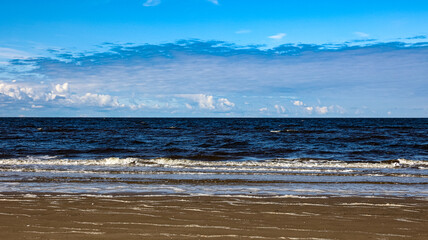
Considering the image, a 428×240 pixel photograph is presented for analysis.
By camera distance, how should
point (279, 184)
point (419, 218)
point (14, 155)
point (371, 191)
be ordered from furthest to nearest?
point (14, 155)
point (279, 184)
point (371, 191)
point (419, 218)

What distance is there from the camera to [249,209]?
8.35 m

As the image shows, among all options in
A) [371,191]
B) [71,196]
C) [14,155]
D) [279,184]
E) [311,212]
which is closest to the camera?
[311,212]

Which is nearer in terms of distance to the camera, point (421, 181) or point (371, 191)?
point (371, 191)

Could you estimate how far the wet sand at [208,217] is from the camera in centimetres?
641

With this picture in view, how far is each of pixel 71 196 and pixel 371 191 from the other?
8182 mm

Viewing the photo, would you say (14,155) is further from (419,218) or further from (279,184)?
(419,218)

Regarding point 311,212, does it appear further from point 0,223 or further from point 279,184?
point 0,223

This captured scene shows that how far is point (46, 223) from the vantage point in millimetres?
7012

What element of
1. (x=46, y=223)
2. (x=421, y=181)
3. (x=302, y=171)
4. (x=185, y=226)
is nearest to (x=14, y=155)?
(x=302, y=171)

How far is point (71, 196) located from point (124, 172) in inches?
207

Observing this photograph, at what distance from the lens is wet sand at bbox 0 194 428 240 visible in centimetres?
641

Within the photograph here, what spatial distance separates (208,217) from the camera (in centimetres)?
757

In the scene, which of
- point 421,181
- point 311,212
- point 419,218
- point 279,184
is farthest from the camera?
point 421,181

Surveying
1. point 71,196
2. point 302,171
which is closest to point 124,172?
point 71,196
